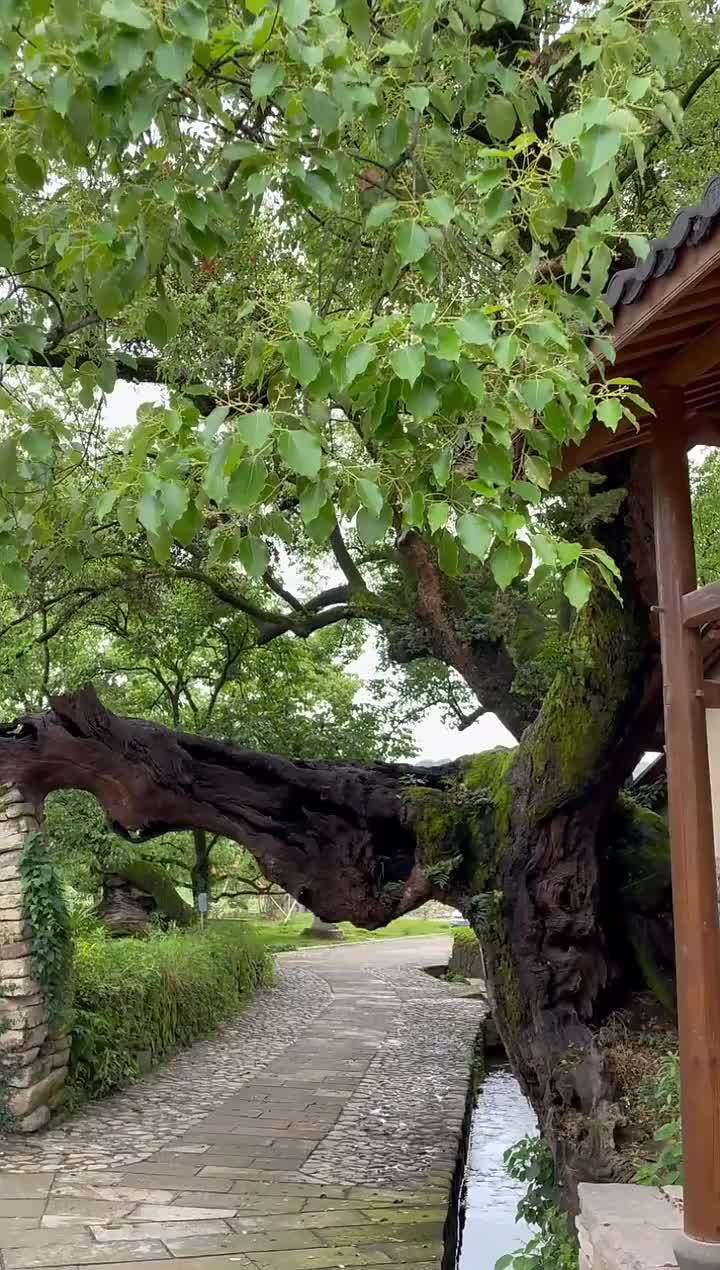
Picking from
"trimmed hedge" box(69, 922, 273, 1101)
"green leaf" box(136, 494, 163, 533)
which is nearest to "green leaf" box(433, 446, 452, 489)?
"green leaf" box(136, 494, 163, 533)

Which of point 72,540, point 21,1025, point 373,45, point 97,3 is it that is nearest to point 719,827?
point 72,540

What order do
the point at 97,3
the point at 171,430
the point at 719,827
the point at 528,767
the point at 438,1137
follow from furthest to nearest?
the point at 438,1137 < the point at 528,767 < the point at 719,827 < the point at 171,430 < the point at 97,3

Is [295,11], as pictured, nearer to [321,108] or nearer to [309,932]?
[321,108]

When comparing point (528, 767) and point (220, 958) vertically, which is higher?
point (528, 767)

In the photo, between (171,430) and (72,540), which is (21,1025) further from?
(171,430)

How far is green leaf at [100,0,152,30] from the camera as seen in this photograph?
1.51m

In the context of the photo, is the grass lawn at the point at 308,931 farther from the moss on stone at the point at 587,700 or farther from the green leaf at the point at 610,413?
the green leaf at the point at 610,413

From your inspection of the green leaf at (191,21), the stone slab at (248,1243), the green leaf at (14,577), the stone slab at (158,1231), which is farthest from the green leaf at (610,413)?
the stone slab at (158,1231)

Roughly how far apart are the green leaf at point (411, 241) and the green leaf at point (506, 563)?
61 centimetres

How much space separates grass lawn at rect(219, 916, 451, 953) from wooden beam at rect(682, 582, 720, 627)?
65.2 feet

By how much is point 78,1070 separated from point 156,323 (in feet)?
26.4

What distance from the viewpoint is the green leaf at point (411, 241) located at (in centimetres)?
203

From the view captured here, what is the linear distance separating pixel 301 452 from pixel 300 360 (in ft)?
0.72

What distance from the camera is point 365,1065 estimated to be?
35.1ft
